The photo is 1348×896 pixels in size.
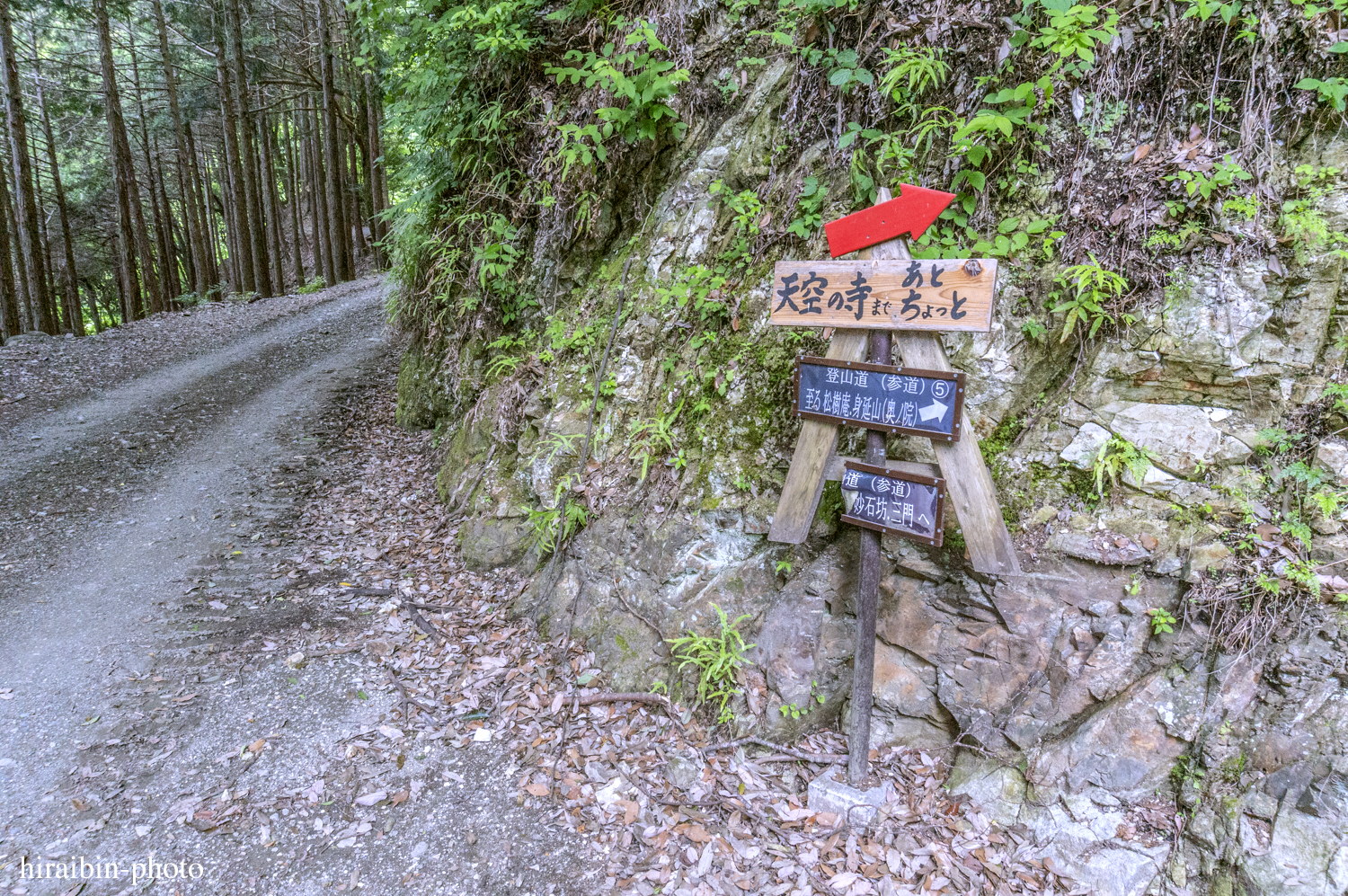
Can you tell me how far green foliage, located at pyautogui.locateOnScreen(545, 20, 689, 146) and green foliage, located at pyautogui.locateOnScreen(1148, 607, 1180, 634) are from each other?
184 inches

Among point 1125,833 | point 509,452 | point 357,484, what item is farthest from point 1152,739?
point 357,484

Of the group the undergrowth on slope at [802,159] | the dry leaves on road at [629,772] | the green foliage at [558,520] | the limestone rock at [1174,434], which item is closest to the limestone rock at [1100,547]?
the undergrowth on slope at [802,159]

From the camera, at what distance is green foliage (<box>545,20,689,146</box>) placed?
491 centimetres

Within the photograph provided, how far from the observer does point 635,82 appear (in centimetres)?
523

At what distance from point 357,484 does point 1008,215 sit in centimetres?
723

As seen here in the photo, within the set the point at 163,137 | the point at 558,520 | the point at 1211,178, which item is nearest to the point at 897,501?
the point at 1211,178

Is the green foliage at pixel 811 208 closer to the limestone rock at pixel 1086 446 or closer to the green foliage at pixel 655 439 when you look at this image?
A: the green foliage at pixel 655 439

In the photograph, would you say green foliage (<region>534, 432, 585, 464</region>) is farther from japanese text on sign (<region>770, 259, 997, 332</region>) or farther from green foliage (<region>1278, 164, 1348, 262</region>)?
green foliage (<region>1278, 164, 1348, 262</region>)

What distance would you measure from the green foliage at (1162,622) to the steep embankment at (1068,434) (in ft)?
0.04

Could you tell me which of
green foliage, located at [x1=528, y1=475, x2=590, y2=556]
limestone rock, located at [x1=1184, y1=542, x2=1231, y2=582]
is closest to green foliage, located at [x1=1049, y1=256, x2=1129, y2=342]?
limestone rock, located at [x1=1184, y1=542, x2=1231, y2=582]

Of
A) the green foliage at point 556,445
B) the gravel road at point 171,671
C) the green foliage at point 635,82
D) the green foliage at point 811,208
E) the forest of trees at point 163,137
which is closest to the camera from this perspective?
the gravel road at point 171,671

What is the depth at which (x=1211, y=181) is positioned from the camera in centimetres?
331

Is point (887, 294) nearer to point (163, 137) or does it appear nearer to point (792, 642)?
point (792, 642)

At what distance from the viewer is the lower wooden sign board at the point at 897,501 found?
10.5 feet
